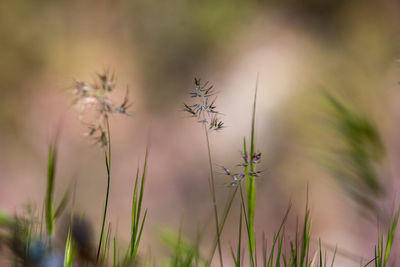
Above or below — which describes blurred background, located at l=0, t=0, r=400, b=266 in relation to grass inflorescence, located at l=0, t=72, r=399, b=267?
above

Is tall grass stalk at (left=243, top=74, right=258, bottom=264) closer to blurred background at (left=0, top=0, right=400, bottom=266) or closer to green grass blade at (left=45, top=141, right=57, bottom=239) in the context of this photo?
green grass blade at (left=45, top=141, right=57, bottom=239)

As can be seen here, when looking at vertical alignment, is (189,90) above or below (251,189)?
above

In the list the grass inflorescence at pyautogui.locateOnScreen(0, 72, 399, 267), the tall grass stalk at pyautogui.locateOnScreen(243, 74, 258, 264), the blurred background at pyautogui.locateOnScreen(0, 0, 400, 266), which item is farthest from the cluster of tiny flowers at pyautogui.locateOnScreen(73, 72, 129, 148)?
the blurred background at pyautogui.locateOnScreen(0, 0, 400, 266)

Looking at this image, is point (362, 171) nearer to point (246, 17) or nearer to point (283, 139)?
point (283, 139)

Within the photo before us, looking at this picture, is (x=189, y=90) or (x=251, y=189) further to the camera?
(x=189, y=90)

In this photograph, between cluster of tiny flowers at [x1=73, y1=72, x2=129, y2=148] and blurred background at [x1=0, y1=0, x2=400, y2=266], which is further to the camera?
blurred background at [x1=0, y1=0, x2=400, y2=266]

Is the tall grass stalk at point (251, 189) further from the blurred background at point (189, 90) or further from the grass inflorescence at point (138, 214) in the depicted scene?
the blurred background at point (189, 90)

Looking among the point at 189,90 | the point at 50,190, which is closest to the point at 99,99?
the point at 50,190

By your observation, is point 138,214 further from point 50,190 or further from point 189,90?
point 189,90
